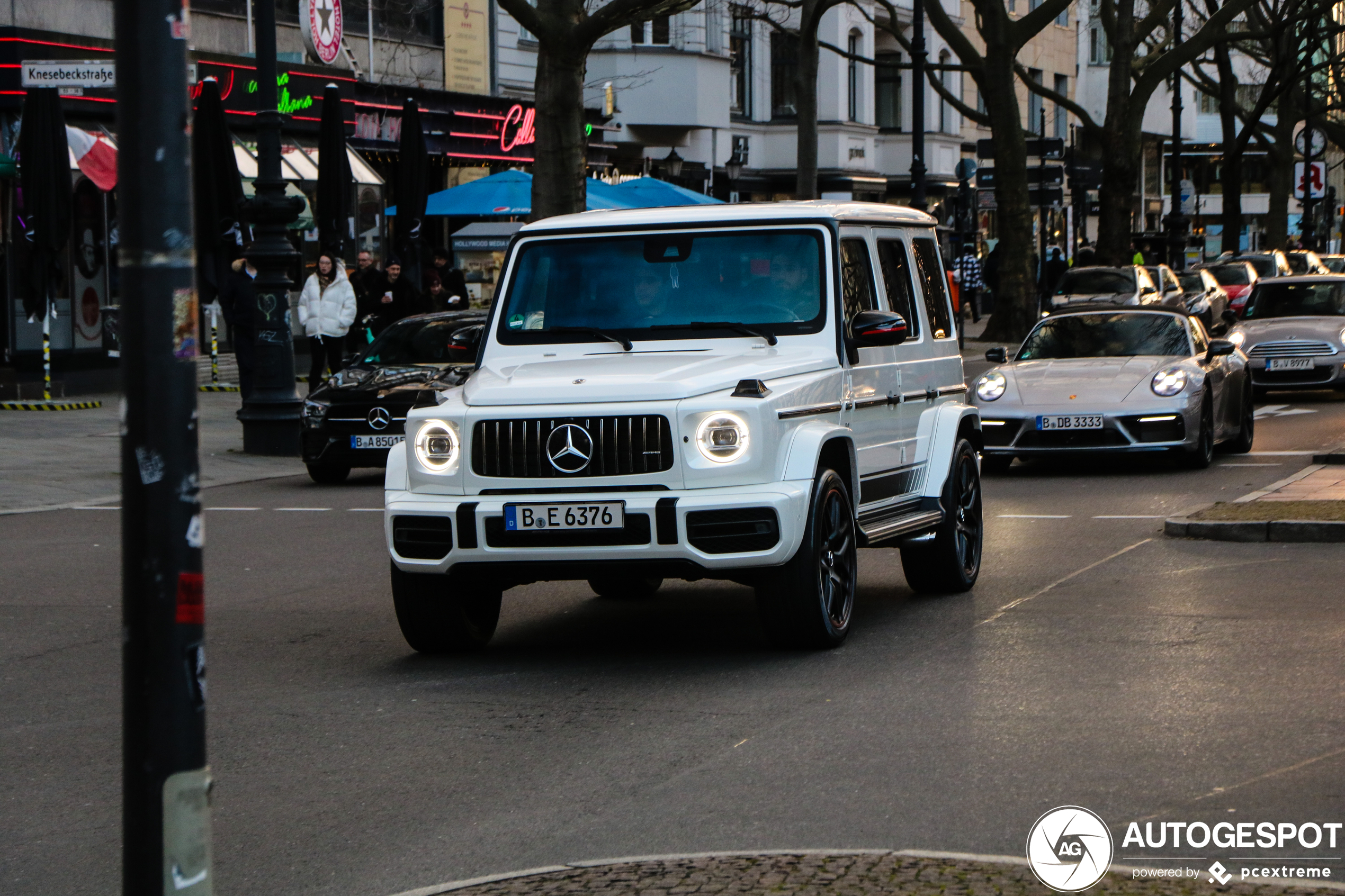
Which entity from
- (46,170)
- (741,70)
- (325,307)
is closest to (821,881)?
(46,170)

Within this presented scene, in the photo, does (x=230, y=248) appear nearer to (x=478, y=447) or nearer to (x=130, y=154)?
(x=478, y=447)

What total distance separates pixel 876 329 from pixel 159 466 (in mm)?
5731

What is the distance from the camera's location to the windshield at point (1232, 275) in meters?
43.5

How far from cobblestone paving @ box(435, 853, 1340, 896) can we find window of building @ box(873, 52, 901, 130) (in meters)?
54.1

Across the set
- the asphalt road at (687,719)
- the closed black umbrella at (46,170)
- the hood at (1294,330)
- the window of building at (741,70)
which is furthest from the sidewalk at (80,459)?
the window of building at (741,70)

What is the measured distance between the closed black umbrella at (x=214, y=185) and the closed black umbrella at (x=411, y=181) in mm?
2334

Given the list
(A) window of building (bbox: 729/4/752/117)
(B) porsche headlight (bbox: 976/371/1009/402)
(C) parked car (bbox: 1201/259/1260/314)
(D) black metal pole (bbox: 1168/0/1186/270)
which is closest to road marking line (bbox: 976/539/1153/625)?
(B) porsche headlight (bbox: 976/371/1009/402)

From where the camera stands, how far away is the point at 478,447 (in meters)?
8.02

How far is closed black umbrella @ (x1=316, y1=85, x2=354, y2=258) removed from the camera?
72.3 ft

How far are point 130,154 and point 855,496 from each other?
5569mm

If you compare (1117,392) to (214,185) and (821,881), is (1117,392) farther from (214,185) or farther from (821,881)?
(821,881)

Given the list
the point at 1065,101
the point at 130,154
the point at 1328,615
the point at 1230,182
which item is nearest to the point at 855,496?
the point at 1328,615

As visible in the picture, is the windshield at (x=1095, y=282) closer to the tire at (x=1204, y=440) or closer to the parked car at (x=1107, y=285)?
the parked car at (x=1107, y=285)

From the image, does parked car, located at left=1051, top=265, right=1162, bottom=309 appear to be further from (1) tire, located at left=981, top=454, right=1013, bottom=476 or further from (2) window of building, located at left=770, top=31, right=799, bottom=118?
(2) window of building, located at left=770, top=31, right=799, bottom=118
